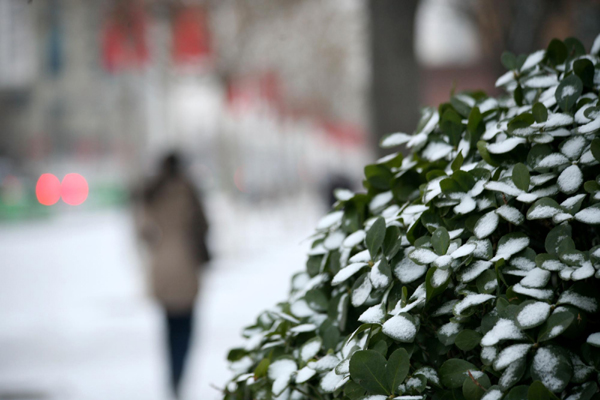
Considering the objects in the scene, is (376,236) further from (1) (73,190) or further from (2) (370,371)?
(1) (73,190)

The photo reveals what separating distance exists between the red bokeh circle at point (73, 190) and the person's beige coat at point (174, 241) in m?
21.3

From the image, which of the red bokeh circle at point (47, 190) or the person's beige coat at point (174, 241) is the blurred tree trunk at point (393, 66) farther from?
the red bokeh circle at point (47, 190)

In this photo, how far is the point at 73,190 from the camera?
2561 cm

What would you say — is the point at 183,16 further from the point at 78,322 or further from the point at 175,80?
the point at 78,322

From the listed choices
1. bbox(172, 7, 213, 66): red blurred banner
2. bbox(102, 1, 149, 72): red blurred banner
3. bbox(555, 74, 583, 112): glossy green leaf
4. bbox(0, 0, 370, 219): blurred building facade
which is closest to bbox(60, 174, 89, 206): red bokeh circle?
bbox(0, 0, 370, 219): blurred building facade

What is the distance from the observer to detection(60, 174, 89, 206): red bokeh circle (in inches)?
989

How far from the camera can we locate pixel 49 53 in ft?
90.7

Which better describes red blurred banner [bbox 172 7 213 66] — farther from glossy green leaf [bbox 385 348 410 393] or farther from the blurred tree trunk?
glossy green leaf [bbox 385 348 410 393]

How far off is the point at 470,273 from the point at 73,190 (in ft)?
86.2

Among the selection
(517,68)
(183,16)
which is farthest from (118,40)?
(517,68)

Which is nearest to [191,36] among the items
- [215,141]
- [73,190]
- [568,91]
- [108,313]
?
[215,141]

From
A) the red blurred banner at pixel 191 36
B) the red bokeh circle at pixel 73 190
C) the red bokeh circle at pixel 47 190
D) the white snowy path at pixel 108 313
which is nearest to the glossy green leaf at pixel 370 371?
the white snowy path at pixel 108 313

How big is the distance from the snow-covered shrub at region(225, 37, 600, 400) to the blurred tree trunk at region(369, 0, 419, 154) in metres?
3.12

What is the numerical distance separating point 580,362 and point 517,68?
882 millimetres
